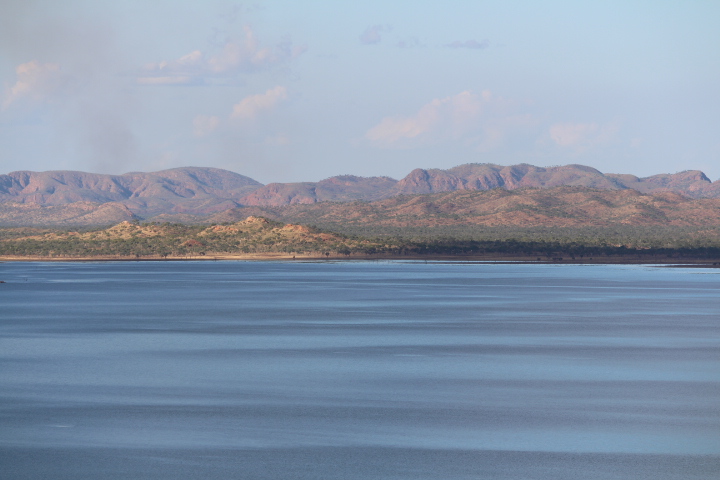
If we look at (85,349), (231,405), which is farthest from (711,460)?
(85,349)

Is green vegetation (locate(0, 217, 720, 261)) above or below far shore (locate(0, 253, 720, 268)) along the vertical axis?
above

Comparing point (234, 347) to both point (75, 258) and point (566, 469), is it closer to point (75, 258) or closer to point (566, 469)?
point (566, 469)

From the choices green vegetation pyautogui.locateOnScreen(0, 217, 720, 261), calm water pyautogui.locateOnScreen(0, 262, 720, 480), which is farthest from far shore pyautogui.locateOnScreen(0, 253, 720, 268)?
calm water pyautogui.locateOnScreen(0, 262, 720, 480)

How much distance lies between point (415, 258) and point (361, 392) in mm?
127135

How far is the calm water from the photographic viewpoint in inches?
797

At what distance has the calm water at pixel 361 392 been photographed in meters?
20.2

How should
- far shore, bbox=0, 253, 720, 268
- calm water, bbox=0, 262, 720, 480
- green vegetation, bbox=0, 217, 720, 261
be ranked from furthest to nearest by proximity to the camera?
green vegetation, bbox=0, 217, 720, 261 < far shore, bbox=0, 253, 720, 268 < calm water, bbox=0, 262, 720, 480

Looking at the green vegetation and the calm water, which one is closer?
the calm water

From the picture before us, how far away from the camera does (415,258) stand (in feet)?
509

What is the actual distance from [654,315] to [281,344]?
23.2 metres

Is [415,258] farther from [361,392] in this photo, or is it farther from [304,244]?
[361,392]

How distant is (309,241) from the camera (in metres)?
168

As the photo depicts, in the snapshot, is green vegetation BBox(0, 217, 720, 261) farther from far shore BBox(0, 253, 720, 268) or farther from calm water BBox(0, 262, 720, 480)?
calm water BBox(0, 262, 720, 480)

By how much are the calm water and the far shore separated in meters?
83.2
